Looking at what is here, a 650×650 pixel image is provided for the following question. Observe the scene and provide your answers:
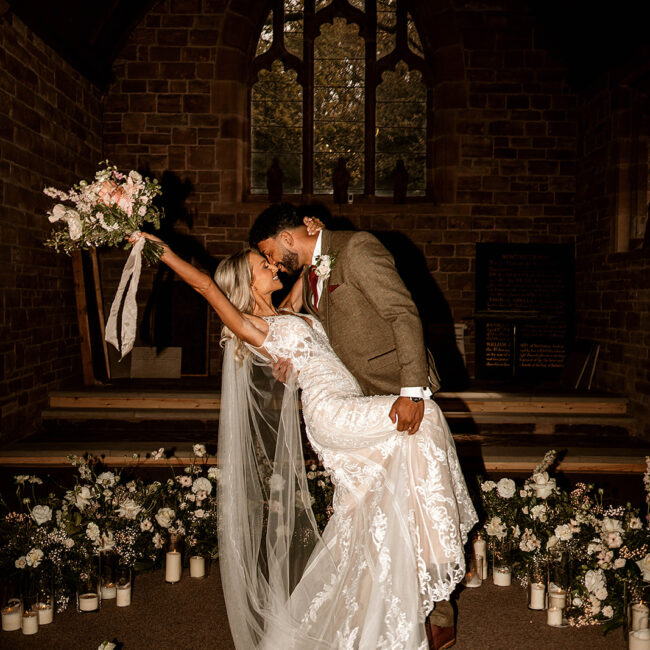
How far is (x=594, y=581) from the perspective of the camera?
3084 millimetres

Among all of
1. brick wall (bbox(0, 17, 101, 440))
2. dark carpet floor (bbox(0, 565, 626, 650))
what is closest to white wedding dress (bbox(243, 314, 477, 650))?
dark carpet floor (bbox(0, 565, 626, 650))

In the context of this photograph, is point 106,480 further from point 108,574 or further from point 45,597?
point 45,597

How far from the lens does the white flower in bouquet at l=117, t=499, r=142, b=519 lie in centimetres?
354

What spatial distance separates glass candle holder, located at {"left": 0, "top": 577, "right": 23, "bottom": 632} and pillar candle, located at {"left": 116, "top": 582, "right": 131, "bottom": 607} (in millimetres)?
445

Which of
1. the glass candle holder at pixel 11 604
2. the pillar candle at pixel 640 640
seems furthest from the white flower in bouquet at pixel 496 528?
the glass candle holder at pixel 11 604

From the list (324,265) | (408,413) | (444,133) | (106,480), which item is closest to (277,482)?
(408,413)

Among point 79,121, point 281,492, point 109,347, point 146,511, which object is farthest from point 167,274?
point 281,492

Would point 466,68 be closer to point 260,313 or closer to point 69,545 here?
point 260,313

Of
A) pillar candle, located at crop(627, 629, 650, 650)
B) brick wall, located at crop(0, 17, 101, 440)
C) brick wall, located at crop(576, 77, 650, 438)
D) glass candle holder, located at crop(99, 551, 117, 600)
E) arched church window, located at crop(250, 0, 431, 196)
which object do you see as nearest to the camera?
pillar candle, located at crop(627, 629, 650, 650)

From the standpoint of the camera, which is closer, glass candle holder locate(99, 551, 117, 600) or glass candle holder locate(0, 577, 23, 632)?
glass candle holder locate(0, 577, 23, 632)

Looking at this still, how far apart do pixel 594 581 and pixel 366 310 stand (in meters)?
1.56

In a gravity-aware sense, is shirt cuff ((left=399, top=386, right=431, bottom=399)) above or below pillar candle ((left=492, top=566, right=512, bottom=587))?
above

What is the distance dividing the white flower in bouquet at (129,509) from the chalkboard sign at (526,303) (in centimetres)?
596

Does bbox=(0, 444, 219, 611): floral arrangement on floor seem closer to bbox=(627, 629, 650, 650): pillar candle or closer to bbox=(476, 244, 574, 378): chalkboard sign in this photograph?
bbox=(627, 629, 650, 650): pillar candle
